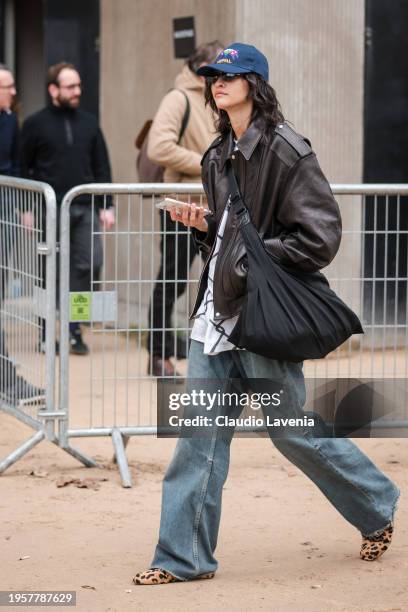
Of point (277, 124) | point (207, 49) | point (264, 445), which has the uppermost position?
point (207, 49)

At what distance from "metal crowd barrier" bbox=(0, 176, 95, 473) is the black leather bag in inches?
74.4

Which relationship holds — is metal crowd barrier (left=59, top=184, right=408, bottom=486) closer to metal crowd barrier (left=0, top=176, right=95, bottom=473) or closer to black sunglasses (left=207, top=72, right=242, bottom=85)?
metal crowd barrier (left=0, top=176, right=95, bottom=473)

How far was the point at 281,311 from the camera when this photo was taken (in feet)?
15.4

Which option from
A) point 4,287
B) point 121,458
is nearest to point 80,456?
point 121,458


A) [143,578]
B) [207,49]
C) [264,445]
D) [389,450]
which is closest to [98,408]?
[264,445]

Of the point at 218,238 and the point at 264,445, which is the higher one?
the point at 218,238

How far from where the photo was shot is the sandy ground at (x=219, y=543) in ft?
15.9

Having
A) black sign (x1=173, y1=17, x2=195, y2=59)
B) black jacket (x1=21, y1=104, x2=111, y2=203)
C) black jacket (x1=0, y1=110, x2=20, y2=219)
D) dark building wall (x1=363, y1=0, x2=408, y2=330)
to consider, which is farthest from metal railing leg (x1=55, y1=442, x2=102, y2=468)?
black sign (x1=173, y1=17, x2=195, y2=59)

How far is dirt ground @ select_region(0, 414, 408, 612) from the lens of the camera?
4.83 meters

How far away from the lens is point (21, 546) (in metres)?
5.44

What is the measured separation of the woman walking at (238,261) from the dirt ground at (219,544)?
209mm

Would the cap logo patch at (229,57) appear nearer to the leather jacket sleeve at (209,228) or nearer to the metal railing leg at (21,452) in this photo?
the leather jacket sleeve at (209,228)

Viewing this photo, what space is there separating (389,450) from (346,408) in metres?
0.70

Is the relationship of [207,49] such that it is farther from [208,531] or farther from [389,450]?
[208,531]
